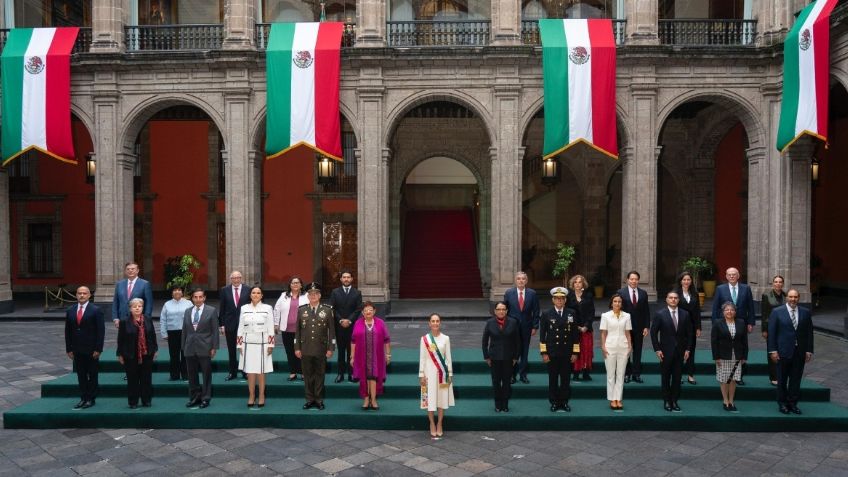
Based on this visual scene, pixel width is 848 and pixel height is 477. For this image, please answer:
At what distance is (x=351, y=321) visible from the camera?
9133 millimetres

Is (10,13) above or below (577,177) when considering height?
above

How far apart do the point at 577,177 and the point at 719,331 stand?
47.6 ft

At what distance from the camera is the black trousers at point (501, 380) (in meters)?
7.89

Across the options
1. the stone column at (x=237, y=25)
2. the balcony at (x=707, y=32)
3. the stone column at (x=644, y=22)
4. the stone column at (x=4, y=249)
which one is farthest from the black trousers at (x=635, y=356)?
the stone column at (x=4, y=249)

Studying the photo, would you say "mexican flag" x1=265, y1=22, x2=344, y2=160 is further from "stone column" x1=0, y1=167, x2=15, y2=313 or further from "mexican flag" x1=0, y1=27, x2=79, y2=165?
"stone column" x1=0, y1=167, x2=15, y2=313

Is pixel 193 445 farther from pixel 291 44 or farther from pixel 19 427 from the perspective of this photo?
pixel 291 44

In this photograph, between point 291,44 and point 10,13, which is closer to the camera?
point 291,44

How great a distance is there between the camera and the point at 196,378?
8289mm

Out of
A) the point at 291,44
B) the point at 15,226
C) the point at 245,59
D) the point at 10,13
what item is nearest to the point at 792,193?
the point at 291,44

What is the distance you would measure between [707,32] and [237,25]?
1351cm

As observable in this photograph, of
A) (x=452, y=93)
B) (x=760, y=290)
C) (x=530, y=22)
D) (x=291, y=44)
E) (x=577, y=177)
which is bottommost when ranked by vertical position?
(x=760, y=290)

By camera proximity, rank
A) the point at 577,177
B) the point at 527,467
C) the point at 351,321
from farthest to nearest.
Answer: the point at 577,177 → the point at 351,321 → the point at 527,467

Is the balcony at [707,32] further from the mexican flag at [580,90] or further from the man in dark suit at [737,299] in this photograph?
the man in dark suit at [737,299]

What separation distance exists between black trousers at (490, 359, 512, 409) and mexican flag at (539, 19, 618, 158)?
8.75m
